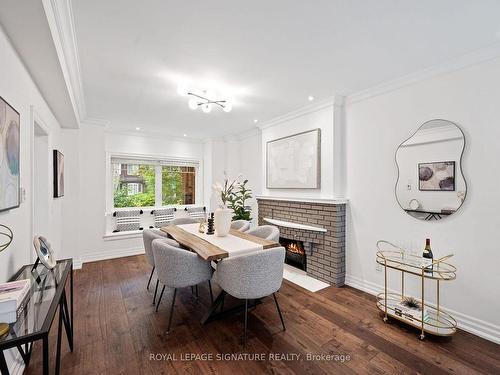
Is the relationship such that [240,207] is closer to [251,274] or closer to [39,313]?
[251,274]

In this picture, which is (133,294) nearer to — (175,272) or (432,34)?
(175,272)

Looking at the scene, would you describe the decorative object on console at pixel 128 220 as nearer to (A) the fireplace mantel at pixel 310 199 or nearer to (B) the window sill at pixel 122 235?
(B) the window sill at pixel 122 235

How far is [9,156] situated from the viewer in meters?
1.49

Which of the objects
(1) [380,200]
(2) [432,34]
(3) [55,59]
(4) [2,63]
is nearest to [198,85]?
(3) [55,59]

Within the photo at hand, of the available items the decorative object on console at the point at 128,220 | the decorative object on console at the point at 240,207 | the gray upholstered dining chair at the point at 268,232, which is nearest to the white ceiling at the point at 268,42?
the gray upholstered dining chair at the point at 268,232

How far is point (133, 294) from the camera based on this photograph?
290cm

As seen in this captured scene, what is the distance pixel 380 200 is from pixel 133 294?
318cm

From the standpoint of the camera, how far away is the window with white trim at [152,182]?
483 centimetres

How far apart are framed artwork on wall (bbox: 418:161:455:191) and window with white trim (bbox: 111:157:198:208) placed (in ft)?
14.8

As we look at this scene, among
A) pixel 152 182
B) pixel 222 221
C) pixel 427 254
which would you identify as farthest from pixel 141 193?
pixel 427 254

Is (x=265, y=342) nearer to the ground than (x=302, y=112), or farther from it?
nearer to the ground

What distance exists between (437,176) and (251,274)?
6.70ft

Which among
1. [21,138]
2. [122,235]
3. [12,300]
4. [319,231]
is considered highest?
[21,138]

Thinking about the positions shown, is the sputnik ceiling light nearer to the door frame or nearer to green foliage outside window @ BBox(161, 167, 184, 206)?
the door frame
